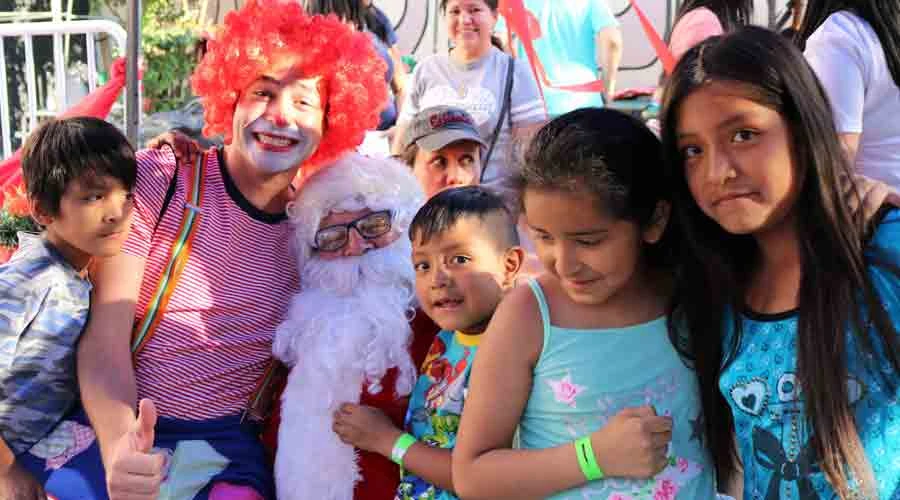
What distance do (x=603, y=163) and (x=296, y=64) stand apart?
117 cm

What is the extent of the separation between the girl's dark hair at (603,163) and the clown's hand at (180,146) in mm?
1109

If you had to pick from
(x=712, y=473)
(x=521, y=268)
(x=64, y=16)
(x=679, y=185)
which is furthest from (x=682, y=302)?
(x=64, y=16)

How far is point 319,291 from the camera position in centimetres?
264

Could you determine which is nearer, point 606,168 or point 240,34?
point 606,168

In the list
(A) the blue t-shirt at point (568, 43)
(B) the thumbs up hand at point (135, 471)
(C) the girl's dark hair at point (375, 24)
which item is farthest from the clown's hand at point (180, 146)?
(A) the blue t-shirt at point (568, 43)

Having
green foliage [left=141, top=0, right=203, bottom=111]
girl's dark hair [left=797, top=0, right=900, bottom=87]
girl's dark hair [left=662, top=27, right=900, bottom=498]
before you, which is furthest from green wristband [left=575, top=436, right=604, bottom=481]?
green foliage [left=141, top=0, right=203, bottom=111]

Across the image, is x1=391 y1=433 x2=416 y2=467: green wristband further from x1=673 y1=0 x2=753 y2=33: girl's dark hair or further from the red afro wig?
x1=673 y1=0 x2=753 y2=33: girl's dark hair

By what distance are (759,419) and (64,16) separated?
8.25 m

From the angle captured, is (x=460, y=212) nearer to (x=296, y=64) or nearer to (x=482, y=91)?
(x=296, y=64)

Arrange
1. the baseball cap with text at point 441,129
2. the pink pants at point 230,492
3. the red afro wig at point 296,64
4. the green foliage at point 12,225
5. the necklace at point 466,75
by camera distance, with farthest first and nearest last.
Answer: the necklace at point 466,75
the baseball cap with text at point 441,129
the green foliage at point 12,225
the red afro wig at point 296,64
the pink pants at point 230,492

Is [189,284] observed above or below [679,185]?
below

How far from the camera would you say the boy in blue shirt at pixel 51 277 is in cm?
237

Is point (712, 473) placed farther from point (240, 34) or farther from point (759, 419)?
point (240, 34)

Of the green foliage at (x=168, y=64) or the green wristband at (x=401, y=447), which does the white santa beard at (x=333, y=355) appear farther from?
the green foliage at (x=168, y=64)
